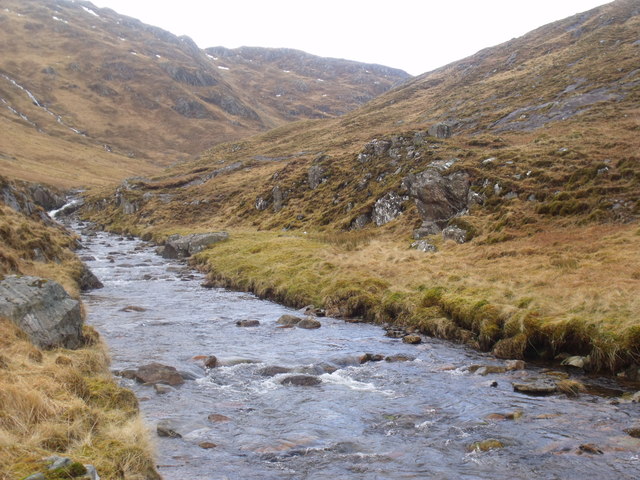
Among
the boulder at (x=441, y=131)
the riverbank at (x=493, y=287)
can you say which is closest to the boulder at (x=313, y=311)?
the riverbank at (x=493, y=287)

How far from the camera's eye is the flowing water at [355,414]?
991 cm

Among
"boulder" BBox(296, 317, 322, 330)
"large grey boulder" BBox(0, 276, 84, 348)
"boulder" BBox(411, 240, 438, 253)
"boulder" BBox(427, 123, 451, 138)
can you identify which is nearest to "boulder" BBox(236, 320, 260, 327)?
"boulder" BBox(296, 317, 322, 330)

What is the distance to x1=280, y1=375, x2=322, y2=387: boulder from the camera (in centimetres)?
1531

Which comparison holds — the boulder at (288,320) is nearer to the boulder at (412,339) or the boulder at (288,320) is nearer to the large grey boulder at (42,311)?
the boulder at (412,339)

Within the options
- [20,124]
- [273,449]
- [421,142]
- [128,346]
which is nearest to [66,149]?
[20,124]

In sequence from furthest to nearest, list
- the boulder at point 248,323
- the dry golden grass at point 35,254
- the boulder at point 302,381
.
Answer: the dry golden grass at point 35,254, the boulder at point 248,323, the boulder at point 302,381

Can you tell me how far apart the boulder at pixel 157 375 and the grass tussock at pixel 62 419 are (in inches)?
97.6

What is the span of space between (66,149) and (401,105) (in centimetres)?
11349

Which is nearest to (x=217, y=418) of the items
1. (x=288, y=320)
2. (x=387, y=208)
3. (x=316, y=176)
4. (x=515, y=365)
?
Answer: (x=515, y=365)

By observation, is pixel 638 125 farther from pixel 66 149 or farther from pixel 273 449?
pixel 66 149

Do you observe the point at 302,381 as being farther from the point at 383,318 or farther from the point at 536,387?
the point at 383,318

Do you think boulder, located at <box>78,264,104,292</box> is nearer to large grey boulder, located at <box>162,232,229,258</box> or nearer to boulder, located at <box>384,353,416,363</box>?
large grey boulder, located at <box>162,232,229,258</box>

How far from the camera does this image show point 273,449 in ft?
35.4

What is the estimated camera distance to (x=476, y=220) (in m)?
33.7
